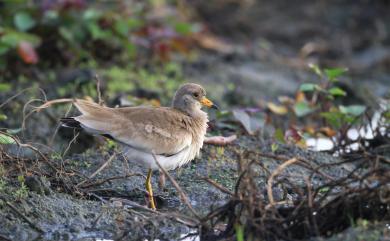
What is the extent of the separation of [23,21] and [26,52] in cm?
53

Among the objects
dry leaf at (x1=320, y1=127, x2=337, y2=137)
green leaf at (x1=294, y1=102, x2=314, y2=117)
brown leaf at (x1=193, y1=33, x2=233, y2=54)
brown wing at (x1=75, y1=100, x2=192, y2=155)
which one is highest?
brown leaf at (x1=193, y1=33, x2=233, y2=54)

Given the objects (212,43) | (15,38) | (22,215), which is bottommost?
(22,215)

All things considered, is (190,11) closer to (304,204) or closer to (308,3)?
(308,3)

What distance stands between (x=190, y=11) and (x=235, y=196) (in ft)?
27.9

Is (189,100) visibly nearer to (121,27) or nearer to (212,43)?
(121,27)

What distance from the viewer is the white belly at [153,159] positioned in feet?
18.6

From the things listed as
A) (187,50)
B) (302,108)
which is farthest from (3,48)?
(302,108)

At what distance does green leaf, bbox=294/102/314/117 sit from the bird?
1977 mm

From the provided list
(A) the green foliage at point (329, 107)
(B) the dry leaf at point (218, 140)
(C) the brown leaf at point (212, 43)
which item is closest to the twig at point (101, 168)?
(B) the dry leaf at point (218, 140)

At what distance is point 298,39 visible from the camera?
12.9 meters

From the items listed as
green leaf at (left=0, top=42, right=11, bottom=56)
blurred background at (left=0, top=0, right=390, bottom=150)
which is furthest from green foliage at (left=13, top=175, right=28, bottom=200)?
green leaf at (left=0, top=42, right=11, bottom=56)

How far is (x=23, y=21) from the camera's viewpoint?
9.40 meters

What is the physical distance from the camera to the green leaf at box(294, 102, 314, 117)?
308 inches

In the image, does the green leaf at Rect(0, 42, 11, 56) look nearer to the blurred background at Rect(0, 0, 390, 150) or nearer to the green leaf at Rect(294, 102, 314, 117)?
the blurred background at Rect(0, 0, 390, 150)
